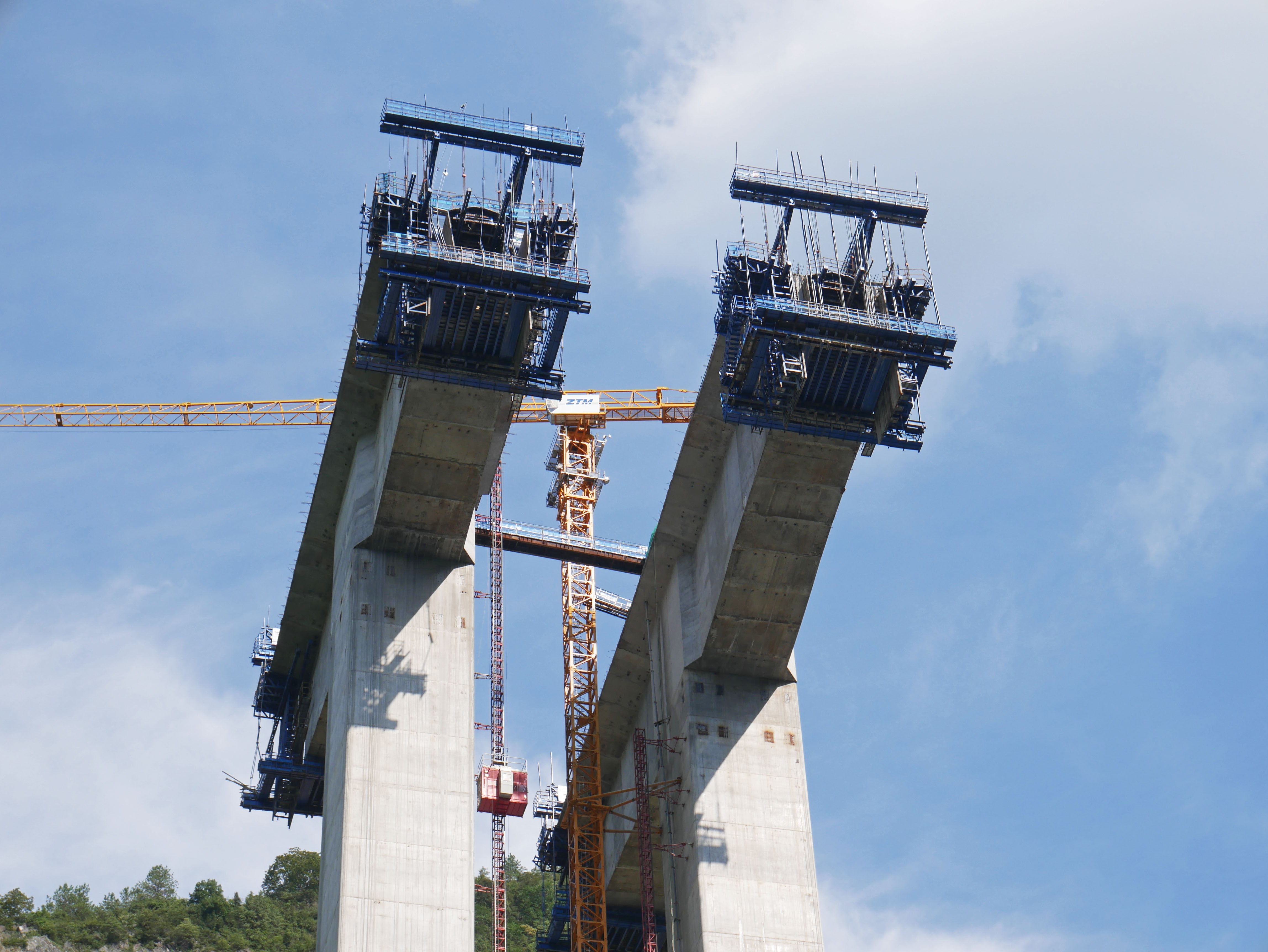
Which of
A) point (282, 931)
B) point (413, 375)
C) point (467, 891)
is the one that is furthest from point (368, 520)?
point (282, 931)

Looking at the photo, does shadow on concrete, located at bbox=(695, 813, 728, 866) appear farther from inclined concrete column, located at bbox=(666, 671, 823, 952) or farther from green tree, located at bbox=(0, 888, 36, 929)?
green tree, located at bbox=(0, 888, 36, 929)

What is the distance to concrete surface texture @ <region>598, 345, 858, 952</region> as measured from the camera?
5350 cm

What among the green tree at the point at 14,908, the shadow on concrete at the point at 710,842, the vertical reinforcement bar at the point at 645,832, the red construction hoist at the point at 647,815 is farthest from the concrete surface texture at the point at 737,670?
the green tree at the point at 14,908

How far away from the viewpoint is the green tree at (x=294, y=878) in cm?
11950

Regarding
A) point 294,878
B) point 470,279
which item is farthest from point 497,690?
point 294,878

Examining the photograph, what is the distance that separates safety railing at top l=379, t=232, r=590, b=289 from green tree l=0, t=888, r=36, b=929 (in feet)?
218

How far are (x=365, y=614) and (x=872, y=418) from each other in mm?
17854

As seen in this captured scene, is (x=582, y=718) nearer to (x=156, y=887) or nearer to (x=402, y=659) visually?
(x=402, y=659)

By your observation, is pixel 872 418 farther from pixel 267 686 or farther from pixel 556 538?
pixel 267 686

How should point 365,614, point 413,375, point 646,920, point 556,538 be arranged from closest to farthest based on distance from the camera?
point 413,375
point 365,614
point 646,920
point 556,538

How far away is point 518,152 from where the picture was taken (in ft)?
178

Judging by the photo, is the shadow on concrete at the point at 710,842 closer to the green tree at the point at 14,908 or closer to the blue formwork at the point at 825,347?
the blue formwork at the point at 825,347

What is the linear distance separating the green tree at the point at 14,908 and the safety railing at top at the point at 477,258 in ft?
218

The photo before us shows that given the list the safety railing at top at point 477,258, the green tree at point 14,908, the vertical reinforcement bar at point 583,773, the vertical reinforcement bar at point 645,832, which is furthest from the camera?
the green tree at point 14,908
